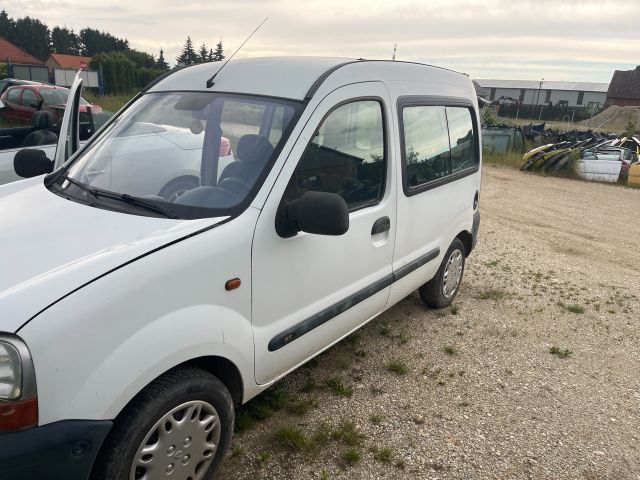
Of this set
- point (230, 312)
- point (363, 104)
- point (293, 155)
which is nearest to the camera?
point (230, 312)

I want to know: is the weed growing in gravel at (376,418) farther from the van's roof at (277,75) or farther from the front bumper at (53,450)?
the van's roof at (277,75)

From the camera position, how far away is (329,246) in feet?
8.80

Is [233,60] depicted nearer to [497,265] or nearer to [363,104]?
[363,104]

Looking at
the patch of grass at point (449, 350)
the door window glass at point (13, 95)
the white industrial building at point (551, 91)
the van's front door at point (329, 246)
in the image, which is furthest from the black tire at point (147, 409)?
the white industrial building at point (551, 91)

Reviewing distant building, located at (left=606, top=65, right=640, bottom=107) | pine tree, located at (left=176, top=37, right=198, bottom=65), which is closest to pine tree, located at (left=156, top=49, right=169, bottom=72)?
pine tree, located at (left=176, top=37, right=198, bottom=65)

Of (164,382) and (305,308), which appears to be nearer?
(164,382)

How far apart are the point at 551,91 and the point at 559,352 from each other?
77.5 metres

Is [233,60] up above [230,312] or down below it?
above

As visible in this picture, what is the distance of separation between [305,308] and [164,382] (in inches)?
34.6

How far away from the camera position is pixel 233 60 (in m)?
3.12

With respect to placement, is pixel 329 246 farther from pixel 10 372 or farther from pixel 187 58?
pixel 187 58

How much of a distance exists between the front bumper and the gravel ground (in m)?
1.00

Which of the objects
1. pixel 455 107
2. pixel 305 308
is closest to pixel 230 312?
pixel 305 308

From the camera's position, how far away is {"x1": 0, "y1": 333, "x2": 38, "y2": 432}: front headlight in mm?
1565
